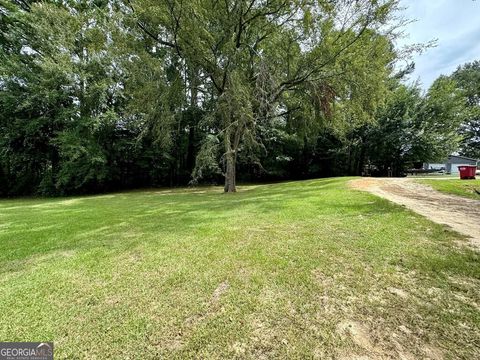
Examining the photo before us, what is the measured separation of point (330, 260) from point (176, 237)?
8.02 feet

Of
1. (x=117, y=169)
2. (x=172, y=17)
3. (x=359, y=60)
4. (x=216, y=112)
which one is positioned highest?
(x=172, y=17)

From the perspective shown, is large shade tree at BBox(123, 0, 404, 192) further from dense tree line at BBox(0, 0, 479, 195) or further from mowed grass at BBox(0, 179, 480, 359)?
mowed grass at BBox(0, 179, 480, 359)

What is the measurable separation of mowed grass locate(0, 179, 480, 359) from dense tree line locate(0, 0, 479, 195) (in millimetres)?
6683

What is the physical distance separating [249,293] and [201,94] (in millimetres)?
14512

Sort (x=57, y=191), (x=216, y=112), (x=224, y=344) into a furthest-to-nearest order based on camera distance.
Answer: (x=57, y=191) < (x=216, y=112) < (x=224, y=344)

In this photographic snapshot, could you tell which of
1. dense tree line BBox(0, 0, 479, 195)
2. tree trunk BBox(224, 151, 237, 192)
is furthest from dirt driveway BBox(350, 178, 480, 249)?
tree trunk BBox(224, 151, 237, 192)

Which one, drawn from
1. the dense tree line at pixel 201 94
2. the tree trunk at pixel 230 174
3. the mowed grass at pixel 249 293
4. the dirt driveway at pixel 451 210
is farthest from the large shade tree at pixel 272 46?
the mowed grass at pixel 249 293

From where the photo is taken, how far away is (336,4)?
10281 mm

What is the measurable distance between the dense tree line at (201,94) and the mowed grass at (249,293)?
668 centimetres

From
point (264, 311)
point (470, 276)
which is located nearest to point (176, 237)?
point (264, 311)

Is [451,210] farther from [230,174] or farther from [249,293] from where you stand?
[230,174]

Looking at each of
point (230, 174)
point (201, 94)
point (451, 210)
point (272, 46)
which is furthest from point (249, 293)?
point (201, 94)

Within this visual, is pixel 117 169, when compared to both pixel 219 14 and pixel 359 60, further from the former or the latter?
pixel 359 60

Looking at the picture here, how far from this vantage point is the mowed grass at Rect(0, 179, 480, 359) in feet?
6.09
